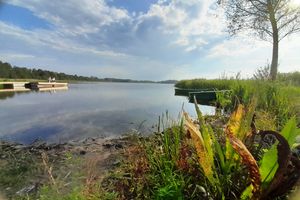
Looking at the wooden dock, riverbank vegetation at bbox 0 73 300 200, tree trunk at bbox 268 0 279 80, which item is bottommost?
the wooden dock

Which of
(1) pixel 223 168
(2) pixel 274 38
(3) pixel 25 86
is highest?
(2) pixel 274 38

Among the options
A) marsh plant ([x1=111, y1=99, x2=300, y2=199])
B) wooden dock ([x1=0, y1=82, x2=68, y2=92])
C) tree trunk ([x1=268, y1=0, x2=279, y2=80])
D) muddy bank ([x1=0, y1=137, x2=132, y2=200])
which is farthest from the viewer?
wooden dock ([x1=0, y1=82, x2=68, y2=92])

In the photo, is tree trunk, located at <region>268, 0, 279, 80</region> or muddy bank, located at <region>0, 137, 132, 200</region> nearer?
muddy bank, located at <region>0, 137, 132, 200</region>

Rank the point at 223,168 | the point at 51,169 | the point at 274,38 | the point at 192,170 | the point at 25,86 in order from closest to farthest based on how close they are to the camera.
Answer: the point at 223,168 → the point at 192,170 → the point at 51,169 → the point at 274,38 → the point at 25,86

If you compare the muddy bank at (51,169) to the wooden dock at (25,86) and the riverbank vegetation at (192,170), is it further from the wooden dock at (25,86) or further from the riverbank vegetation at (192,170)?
the wooden dock at (25,86)

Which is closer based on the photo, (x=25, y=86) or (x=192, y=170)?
(x=192, y=170)

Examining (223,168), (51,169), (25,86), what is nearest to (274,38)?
(51,169)

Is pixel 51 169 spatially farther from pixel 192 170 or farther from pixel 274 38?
pixel 274 38

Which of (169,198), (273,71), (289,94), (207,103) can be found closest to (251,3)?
(273,71)

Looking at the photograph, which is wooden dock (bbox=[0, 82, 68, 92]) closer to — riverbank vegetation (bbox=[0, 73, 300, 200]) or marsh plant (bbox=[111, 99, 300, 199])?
riverbank vegetation (bbox=[0, 73, 300, 200])

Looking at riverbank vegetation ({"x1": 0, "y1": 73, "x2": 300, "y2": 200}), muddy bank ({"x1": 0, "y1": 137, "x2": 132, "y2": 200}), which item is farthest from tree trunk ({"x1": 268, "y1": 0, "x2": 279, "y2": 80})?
muddy bank ({"x1": 0, "y1": 137, "x2": 132, "y2": 200})

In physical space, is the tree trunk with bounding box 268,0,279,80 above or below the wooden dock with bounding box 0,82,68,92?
above

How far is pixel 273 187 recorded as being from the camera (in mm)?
1754

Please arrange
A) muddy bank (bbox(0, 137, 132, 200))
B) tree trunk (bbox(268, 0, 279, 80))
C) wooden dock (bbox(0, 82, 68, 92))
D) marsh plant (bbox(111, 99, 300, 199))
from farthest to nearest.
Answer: wooden dock (bbox(0, 82, 68, 92))
tree trunk (bbox(268, 0, 279, 80))
muddy bank (bbox(0, 137, 132, 200))
marsh plant (bbox(111, 99, 300, 199))
